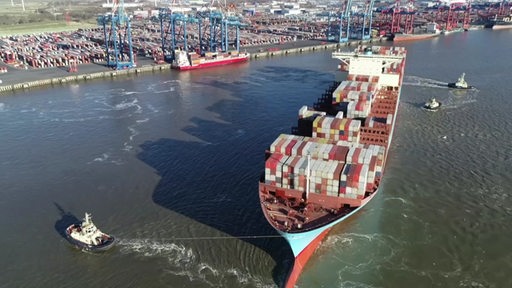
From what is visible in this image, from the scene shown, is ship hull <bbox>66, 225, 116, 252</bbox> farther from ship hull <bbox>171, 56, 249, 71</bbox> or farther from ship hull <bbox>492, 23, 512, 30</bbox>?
ship hull <bbox>492, 23, 512, 30</bbox>

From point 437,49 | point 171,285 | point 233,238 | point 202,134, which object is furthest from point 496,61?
point 171,285

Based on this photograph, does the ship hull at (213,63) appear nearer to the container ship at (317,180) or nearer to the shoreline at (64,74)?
the shoreline at (64,74)

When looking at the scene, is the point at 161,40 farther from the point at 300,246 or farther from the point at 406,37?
the point at 300,246

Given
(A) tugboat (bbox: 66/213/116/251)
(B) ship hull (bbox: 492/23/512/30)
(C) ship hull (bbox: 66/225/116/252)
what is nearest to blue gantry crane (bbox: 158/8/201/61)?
(A) tugboat (bbox: 66/213/116/251)

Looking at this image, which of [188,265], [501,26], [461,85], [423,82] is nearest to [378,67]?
[461,85]

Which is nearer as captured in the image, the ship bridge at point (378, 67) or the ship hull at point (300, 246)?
the ship hull at point (300, 246)

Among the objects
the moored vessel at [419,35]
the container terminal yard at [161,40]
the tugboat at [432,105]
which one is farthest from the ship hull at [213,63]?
the moored vessel at [419,35]
